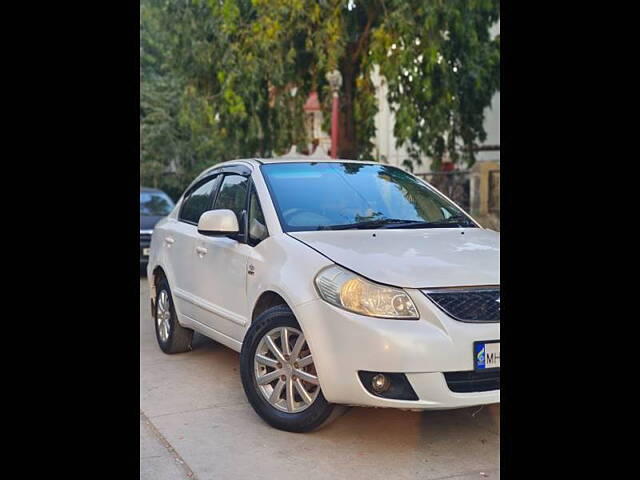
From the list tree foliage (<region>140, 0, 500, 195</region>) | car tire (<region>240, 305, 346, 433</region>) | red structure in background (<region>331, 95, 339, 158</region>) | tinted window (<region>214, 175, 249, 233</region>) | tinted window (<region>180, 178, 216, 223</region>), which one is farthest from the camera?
red structure in background (<region>331, 95, 339, 158</region>)

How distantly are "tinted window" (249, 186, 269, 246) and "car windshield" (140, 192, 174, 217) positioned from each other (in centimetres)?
801

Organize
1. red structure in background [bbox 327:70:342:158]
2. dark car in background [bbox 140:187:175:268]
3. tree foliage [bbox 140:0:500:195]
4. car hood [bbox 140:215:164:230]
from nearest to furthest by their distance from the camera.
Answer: tree foliage [bbox 140:0:500:195] → dark car in background [bbox 140:187:175:268] → car hood [bbox 140:215:164:230] → red structure in background [bbox 327:70:342:158]

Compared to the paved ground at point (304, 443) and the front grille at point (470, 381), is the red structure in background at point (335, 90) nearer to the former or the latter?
the paved ground at point (304, 443)

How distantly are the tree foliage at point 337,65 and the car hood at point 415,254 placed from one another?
23.6ft

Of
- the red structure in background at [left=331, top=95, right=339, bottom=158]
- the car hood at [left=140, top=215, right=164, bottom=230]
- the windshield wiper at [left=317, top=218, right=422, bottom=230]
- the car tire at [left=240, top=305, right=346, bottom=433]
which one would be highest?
the red structure in background at [left=331, top=95, right=339, bottom=158]

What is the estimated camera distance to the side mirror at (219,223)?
15.9 feet

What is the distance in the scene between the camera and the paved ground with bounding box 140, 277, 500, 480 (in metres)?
3.83

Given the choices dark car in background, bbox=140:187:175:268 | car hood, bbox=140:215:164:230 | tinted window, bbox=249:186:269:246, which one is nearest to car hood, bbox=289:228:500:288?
tinted window, bbox=249:186:269:246

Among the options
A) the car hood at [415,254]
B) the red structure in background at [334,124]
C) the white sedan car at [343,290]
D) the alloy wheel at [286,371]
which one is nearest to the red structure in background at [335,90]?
the red structure in background at [334,124]

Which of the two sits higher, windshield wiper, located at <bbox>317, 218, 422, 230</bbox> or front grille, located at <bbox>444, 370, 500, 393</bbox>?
windshield wiper, located at <bbox>317, 218, 422, 230</bbox>

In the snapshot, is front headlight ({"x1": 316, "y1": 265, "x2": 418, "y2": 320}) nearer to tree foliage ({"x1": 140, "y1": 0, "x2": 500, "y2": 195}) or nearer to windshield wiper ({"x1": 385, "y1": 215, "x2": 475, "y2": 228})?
windshield wiper ({"x1": 385, "y1": 215, "x2": 475, "y2": 228})
